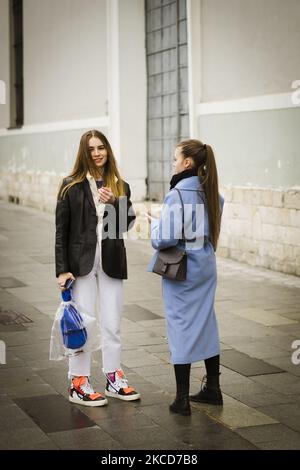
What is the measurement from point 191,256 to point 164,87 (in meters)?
10.8

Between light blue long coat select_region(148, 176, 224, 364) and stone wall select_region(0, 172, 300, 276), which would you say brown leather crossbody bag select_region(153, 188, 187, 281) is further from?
stone wall select_region(0, 172, 300, 276)

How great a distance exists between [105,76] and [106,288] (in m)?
11.8

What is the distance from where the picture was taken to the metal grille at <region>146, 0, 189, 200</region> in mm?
15539

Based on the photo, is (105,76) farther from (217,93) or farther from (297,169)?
(297,169)

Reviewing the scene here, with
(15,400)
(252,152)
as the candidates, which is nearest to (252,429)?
(15,400)

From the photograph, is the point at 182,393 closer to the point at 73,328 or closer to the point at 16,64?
the point at 73,328

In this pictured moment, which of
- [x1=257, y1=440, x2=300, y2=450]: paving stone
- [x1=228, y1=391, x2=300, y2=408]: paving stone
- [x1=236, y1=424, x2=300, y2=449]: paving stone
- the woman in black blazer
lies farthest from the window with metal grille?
[x1=257, y1=440, x2=300, y2=450]: paving stone

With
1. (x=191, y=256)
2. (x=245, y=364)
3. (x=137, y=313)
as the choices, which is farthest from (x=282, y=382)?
(x=137, y=313)

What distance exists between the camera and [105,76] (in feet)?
56.7

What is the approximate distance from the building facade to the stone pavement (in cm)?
138

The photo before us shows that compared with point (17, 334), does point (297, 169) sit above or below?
above

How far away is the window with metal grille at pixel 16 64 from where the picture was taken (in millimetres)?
22516

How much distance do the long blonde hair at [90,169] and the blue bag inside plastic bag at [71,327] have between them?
2.42 feet

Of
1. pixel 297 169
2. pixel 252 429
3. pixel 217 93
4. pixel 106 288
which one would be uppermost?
pixel 217 93
